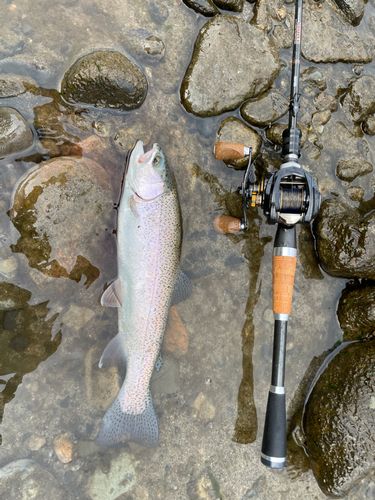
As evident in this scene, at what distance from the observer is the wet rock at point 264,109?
3.29m

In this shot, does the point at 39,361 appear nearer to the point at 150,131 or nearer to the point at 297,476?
the point at 150,131

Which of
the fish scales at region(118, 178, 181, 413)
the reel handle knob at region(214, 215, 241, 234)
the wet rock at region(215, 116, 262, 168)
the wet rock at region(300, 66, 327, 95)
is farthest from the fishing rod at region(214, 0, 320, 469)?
the fish scales at region(118, 178, 181, 413)

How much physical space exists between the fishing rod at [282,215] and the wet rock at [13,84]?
191 cm

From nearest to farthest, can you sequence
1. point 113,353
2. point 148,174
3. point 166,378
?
point 148,174 → point 113,353 → point 166,378

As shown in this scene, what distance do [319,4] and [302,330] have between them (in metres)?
3.64

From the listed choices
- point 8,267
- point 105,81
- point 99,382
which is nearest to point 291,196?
point 105,81

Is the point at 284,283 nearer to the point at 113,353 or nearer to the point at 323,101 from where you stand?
the point at 113,353

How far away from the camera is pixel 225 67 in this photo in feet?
10.5

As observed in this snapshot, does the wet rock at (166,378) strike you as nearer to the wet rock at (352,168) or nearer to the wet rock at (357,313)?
the wet rock at (357,313)

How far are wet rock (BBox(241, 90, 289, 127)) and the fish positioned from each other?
111 cm

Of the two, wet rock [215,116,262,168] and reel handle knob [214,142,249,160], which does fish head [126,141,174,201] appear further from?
wet rock [215,116,262,168]

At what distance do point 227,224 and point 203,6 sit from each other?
227cm

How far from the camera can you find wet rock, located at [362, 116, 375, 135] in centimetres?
351

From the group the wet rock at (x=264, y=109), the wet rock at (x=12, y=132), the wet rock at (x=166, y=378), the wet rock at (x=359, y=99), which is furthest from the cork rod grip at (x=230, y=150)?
the wet rock at (x=166, y=378)
